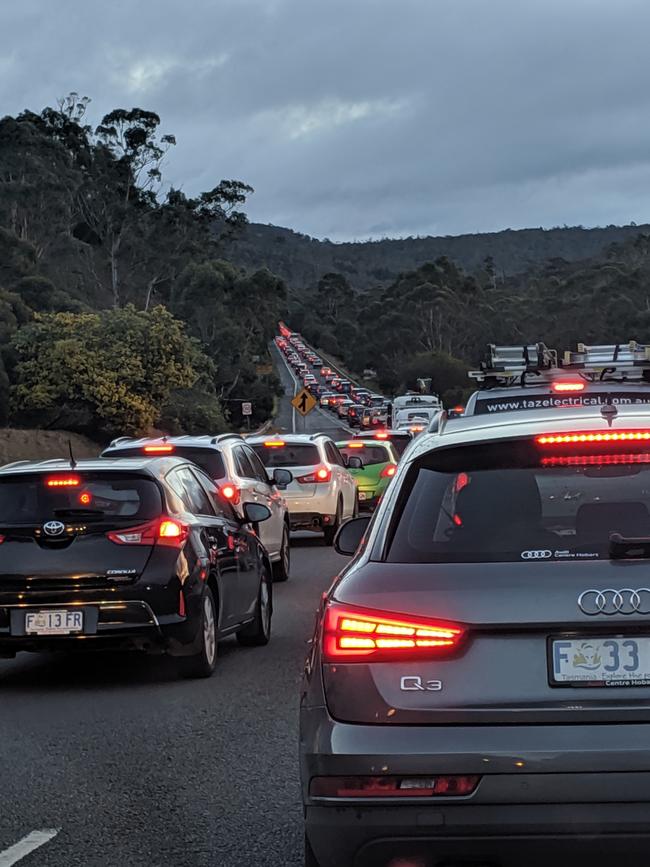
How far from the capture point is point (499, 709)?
13.4ft

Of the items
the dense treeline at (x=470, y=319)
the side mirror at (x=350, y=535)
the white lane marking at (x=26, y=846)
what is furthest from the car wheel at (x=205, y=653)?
the dense treeline at (x=470, y=319)

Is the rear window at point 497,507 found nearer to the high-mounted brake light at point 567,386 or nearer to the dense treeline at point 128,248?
the high-mounted brake light at point 567,386

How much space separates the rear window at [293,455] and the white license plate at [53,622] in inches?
497

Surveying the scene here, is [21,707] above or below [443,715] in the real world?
below

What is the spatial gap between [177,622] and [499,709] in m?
5.63

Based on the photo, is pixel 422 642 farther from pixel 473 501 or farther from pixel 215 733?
pixel 215 733

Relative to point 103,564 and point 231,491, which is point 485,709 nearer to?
point 103,564

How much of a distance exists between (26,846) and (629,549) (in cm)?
304

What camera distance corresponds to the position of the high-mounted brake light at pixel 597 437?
4.72m

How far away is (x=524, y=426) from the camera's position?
5055 mm

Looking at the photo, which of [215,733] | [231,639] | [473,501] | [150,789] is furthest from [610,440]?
A: [231,639]

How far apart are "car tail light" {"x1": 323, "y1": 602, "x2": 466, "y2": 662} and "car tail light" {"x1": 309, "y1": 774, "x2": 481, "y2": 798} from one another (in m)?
0.36

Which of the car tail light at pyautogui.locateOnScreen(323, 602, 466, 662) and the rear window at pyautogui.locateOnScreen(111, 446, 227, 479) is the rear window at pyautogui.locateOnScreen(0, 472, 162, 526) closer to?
the car tail light at pyautogui.locateOnScreen(323, 602, 466, 662)

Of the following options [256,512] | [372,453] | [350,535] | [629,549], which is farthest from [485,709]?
[372,453]
